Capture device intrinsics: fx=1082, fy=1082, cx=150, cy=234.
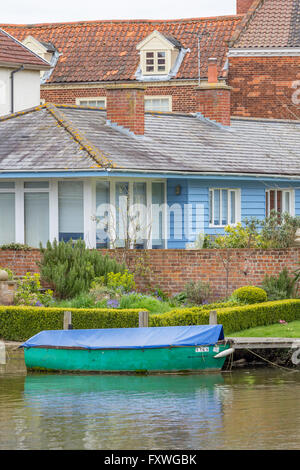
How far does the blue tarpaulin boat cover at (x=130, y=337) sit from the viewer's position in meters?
22.1

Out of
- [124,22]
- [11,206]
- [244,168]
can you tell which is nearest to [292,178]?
[244,168]

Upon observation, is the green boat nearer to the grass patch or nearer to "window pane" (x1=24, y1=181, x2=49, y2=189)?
the grass patch

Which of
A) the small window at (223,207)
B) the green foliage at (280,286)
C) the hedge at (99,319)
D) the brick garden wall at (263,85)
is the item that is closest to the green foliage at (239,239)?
the green foliage at (280,286)

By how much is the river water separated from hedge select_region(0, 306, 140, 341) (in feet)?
3.66

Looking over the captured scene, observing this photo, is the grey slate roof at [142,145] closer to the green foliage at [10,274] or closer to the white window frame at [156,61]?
the green foliage at [10,274]

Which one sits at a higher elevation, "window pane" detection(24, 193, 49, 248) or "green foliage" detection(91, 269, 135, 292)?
"window pane" detection(24, 193, 49, 248)

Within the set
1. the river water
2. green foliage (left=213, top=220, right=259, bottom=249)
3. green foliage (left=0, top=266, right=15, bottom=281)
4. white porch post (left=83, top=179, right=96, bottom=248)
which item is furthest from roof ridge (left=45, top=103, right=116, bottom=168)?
the river water

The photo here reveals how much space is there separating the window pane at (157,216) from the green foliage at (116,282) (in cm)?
505

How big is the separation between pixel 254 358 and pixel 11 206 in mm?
11143

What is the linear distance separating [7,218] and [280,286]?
28.9 ft

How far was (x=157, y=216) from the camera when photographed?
3306cm

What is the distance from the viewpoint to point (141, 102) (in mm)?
34031

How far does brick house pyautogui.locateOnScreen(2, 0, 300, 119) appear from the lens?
49.2 m

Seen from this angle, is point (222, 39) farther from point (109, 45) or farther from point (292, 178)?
point (292, 178)
